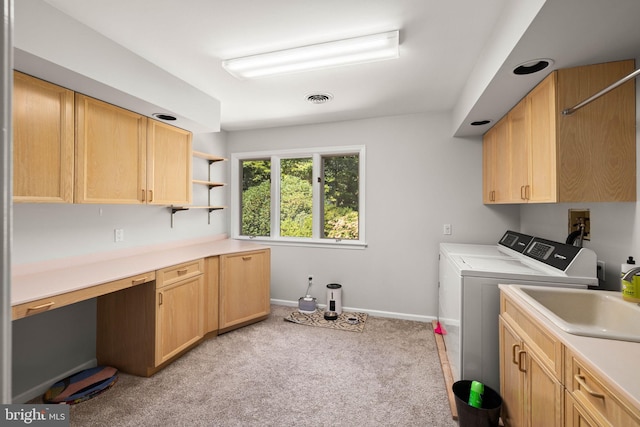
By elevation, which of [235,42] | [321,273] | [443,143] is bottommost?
[321,273]

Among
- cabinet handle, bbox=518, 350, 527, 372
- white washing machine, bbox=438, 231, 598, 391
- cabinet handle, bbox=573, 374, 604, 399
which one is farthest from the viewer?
white washing machine, bbox=438, 231, 598, 391

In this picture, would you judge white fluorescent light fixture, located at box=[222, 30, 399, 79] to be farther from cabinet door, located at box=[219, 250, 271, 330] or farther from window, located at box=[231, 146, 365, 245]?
cabinet door, located at box=[219, 250, 271, 330]

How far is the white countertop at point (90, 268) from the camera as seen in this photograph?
1.68 m

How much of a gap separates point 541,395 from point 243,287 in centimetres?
256

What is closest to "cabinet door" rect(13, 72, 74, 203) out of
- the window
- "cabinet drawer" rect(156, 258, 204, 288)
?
"cabinet drawer" rect(156, 258, 204, 288)

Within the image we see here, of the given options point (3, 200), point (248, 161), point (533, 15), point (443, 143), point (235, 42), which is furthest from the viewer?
point (248, 161)

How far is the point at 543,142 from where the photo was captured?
1.78m

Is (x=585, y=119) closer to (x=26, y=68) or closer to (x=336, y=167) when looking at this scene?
(x=336, y=167)

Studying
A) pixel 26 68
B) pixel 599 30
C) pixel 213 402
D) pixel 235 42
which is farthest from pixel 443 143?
pixel 26 68

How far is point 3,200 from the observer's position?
0.41 metres

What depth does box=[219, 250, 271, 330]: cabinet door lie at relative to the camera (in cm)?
299

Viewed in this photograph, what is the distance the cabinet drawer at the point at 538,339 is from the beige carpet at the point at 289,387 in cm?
79

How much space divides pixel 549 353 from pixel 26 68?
2.96m

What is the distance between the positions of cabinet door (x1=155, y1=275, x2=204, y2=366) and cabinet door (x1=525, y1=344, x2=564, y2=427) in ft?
7.83
